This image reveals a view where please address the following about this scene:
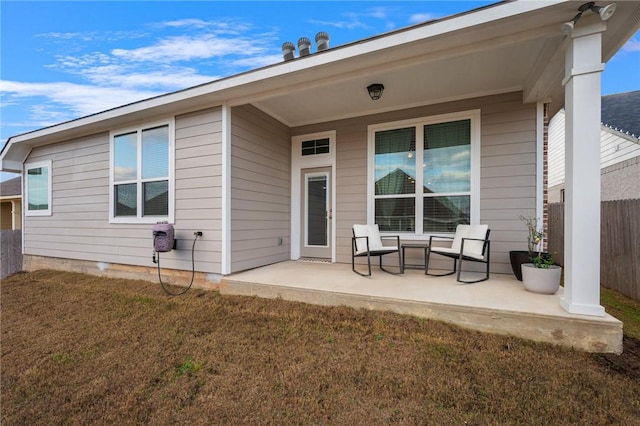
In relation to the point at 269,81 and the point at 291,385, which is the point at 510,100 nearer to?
the point at 269,81

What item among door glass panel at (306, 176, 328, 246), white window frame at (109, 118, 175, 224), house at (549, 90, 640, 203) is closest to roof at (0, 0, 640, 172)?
white window frame at (109, 118, 175, 224)

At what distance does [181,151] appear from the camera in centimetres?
428

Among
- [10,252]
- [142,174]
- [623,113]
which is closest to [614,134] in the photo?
[623,113]

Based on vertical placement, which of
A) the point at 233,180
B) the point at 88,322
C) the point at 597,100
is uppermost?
the point at 597,100

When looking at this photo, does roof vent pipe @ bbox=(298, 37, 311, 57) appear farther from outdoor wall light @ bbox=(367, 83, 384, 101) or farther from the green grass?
the green grass

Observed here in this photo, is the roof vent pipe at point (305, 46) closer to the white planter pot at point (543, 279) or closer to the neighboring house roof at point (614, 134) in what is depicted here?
the white planter pot at point (543, 279)

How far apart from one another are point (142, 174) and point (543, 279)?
19.1 feet

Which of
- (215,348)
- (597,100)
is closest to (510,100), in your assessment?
(597,100)

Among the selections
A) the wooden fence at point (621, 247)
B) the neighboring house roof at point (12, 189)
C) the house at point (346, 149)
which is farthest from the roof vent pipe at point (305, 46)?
the neighboring house roof at point (12, 189)

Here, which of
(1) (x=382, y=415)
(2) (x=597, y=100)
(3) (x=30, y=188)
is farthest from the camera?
(3) (x=30, y=188)

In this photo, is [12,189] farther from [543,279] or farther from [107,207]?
[543,279]

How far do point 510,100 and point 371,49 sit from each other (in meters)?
2.39

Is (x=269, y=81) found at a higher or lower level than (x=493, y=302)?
higher

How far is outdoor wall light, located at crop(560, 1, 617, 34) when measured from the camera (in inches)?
82.0
